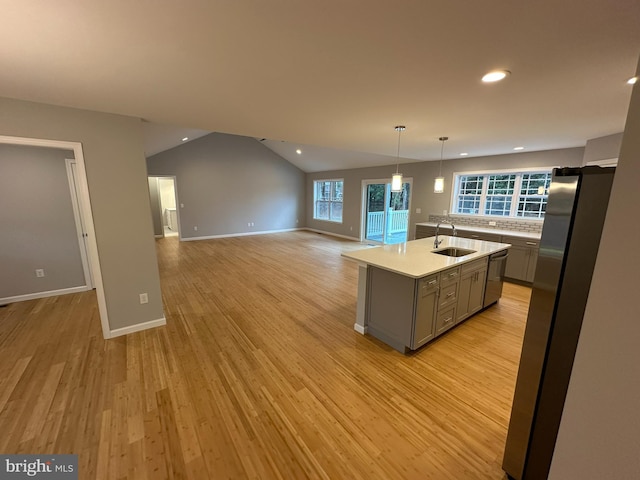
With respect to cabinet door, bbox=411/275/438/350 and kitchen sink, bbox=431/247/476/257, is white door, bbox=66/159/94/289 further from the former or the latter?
kitchen sink, bbox=431/247/476/257

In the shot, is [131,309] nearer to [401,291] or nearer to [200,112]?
[200,112]

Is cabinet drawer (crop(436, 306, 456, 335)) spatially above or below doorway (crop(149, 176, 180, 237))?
below

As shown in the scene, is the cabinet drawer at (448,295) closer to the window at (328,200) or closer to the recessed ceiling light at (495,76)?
the recessed ceiling light at (495,76)

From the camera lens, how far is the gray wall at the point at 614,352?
0.62 meters

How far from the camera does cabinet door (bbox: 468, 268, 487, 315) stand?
3055 millimetres

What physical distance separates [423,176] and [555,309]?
5825 mm

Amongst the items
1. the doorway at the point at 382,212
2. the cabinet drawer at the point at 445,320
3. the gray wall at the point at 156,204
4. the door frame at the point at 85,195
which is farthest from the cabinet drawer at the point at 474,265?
the gray wall at the point at 156,204

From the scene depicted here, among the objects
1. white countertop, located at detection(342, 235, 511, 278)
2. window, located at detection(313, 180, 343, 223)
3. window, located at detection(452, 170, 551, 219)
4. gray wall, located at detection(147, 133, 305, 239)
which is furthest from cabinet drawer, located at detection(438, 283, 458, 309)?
gray wall, located at detection(147, 133, 305, 239)

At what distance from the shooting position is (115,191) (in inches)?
101

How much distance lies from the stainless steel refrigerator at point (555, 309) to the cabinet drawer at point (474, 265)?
160 centimetres

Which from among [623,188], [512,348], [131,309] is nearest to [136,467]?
[131,309]

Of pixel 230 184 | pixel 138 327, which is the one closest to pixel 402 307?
pixel 138 327

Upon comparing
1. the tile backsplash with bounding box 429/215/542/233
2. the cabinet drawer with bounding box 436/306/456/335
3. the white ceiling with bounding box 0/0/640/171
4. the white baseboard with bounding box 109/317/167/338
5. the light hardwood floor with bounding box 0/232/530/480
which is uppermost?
the white ceiling with bounding box 0/0/640/171

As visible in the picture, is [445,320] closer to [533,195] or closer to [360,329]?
[360,329]
